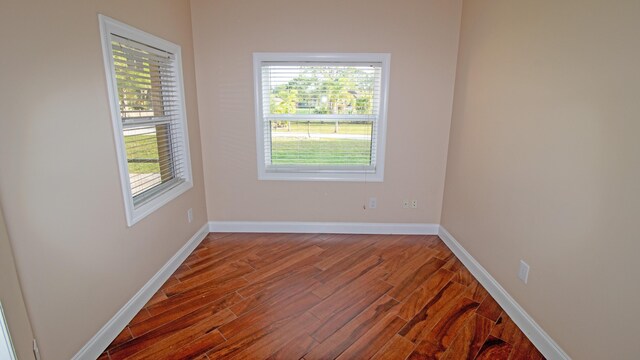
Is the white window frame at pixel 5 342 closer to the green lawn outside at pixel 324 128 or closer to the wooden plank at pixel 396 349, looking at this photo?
the wooden plank at pixel 396 349

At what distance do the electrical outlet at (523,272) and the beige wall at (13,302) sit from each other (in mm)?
2693

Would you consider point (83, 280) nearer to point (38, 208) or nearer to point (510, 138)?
point (38, 208)

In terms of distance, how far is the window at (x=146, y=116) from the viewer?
1.92 metres

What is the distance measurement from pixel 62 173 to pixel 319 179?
2251mm

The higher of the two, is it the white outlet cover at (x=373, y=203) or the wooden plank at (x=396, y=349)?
the white outlet cover at (x=373, y=203)

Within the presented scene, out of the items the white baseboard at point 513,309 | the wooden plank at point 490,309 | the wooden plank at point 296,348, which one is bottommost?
the wooden plank at point 296,348

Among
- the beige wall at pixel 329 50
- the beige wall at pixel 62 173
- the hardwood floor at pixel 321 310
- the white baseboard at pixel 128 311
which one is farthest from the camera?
the beige wall at pixel 329 50

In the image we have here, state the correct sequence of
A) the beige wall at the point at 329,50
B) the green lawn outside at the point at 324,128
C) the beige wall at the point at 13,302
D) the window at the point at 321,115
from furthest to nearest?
the green lawn outside at the point at 324,128, the window at the point at 321,115, the beige wall at the point at 329,50, the beige wall at the point at 13,302

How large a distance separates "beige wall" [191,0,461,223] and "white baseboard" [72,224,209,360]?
0.84 m

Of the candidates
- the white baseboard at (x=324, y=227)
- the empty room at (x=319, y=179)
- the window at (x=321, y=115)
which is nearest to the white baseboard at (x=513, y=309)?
the empty room at (x=319, y=179)

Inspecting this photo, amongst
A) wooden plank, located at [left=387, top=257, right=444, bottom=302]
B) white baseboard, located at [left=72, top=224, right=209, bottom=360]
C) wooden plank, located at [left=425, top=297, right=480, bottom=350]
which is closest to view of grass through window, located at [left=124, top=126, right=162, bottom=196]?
white baseboard, located at [left=72, top=224, right=209, bottom=360]

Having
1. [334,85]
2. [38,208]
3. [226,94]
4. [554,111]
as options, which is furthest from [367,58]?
[38,208]

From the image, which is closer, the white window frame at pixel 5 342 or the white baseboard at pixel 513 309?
the white window frame at pixel 5 342

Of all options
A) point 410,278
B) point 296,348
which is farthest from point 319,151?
point 296,348
